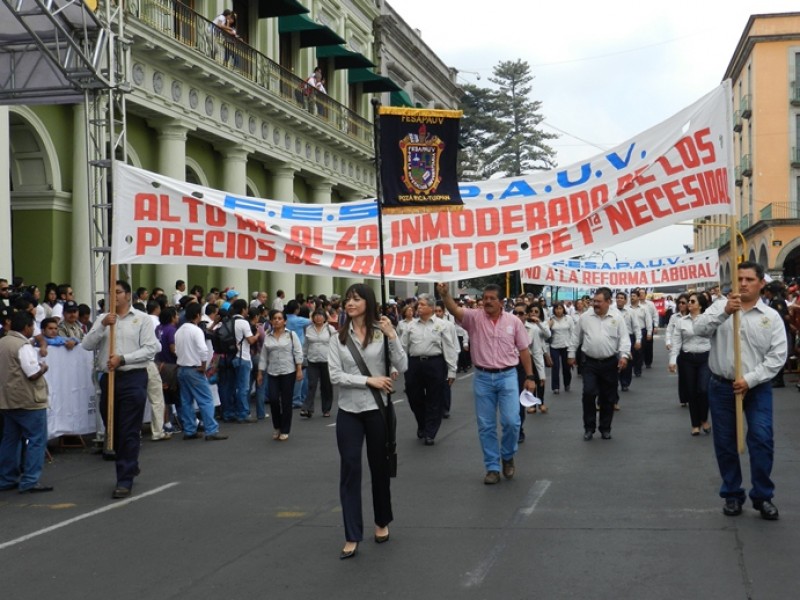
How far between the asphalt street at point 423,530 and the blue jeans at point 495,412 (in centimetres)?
28

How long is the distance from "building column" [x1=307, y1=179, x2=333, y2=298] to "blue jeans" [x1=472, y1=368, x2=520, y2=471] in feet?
74.7

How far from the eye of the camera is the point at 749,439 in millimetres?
7496

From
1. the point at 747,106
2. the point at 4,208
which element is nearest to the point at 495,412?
the point at 4,208

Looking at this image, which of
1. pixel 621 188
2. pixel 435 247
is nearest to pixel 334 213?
pixel 435 247

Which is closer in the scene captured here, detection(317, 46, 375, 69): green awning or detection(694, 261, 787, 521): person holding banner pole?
detection(694, 261, 787, 521): person holding banner pole

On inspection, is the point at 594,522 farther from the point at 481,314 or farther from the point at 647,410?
the point at 647,410

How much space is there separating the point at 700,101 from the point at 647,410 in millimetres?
7669

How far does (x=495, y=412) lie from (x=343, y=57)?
89.3 ft

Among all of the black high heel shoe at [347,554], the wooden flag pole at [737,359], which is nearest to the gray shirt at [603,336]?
the wooden flag pole at [737,359]

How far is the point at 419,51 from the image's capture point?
45.9 meters

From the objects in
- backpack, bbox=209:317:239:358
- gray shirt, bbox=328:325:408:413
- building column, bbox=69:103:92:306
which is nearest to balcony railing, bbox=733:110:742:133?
building column, bbox=69:103:92:306

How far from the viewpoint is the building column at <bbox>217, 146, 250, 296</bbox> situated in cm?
2514

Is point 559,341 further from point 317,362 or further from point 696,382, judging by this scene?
point 696,382

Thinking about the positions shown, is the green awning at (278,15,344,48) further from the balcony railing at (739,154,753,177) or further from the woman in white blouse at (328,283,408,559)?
the balcony railing at (739,154,753,177)
